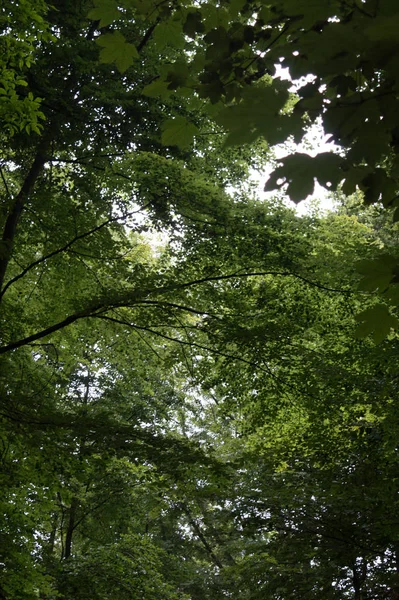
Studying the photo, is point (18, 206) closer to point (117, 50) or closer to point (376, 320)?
point (117, 50)

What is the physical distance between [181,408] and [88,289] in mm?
7170

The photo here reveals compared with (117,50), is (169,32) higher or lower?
higher

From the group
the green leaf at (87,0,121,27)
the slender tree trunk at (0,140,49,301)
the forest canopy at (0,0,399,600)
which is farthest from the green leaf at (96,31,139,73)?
the slender tree trunk at (0,140,49,301)

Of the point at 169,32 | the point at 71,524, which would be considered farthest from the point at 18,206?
the point at 71,524

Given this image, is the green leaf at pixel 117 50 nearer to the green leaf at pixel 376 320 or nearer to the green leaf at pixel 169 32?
the green leaf at pixel 169 32

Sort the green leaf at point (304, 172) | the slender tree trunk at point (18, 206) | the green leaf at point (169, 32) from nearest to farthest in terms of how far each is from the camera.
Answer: the green leaf at point (304, 172) → the green leaf at point (169, 32) → the slender tree trunk at point (18, 206)

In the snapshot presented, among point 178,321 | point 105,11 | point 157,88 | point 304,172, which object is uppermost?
point 178,321

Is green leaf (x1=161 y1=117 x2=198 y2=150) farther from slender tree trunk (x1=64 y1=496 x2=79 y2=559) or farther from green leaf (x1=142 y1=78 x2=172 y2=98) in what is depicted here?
slender tree trunk (x1=64 y1=496 x2=79 y2=559)

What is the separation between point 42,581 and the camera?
653 cm

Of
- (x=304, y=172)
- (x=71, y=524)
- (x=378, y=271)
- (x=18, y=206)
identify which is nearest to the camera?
(x=304, y=172)

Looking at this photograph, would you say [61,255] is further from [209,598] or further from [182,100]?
[209,598]

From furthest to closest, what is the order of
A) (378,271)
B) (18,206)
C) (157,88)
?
(18,206)
(157,88)
(378,271)

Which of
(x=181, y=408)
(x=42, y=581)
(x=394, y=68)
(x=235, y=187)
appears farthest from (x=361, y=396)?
(x=181, y=408)

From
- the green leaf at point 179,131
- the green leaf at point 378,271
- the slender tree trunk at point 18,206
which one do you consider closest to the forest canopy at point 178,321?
the slender tree trunk at point 18,206
